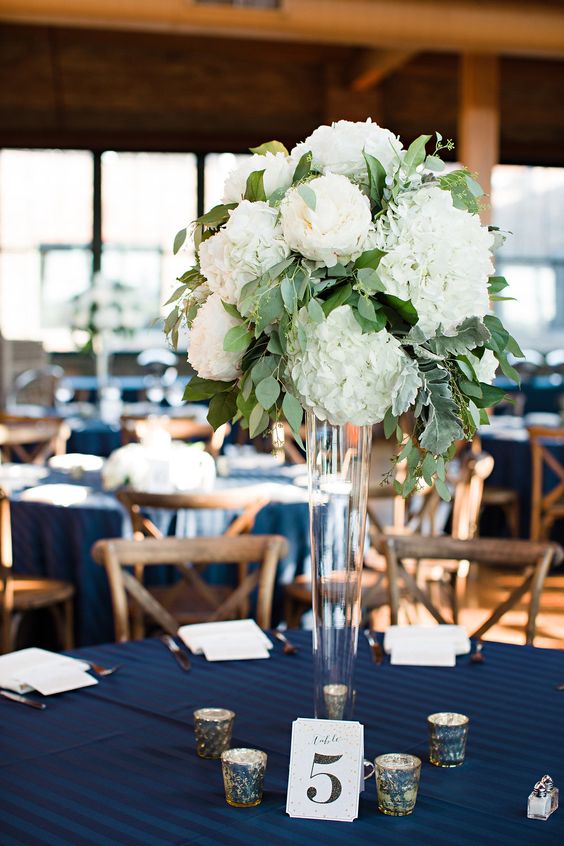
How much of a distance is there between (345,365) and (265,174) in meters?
0.29

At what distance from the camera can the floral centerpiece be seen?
1.48m

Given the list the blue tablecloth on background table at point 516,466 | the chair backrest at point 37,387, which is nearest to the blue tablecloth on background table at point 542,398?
the blue tablecloth on background table at point 516,466

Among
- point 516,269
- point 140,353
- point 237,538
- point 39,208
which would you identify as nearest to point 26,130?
point 39,208

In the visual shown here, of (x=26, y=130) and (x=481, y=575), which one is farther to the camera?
(x=26, y=130)

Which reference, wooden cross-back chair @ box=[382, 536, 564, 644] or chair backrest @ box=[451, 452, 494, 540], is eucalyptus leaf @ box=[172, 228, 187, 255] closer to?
wooden cross-back chair @ box=[382, 536, 564, 644]

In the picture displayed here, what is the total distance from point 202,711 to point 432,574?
2857mm

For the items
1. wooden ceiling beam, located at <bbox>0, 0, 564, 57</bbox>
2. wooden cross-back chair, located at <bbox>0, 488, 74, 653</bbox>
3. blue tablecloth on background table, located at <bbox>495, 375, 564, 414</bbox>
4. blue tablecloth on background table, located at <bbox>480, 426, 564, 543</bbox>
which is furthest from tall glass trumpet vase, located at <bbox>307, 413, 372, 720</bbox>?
blue tablecloth on background table, located at <bbox>495, 375, 564, 414</bbox>

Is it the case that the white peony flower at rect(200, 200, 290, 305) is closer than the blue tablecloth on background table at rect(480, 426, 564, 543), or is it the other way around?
the white peony flower at rect(200, 200, 290, 305)

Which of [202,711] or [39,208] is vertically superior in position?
[39,208]

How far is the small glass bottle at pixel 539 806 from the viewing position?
1.55 m

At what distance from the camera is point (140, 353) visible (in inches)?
493

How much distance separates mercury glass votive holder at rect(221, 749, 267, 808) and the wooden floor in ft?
9.62

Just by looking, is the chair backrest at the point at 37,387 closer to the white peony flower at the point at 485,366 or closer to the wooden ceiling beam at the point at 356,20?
the wooden ceiling beam at the point at 356,20

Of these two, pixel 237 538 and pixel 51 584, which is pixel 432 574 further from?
pixel 237 538
